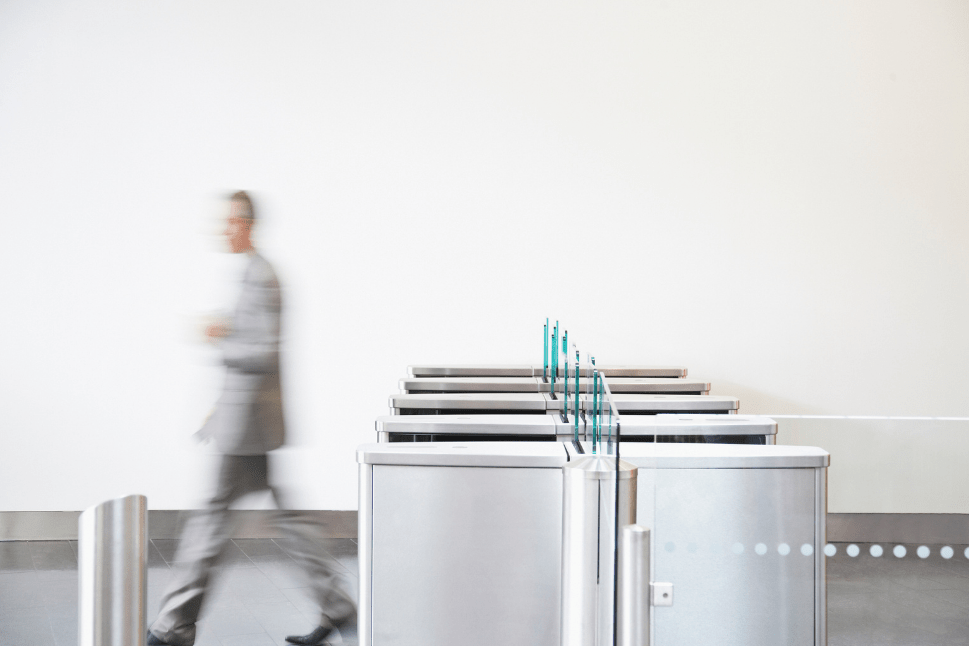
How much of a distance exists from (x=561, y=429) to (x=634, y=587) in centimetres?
108

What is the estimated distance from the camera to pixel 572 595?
1.10 m

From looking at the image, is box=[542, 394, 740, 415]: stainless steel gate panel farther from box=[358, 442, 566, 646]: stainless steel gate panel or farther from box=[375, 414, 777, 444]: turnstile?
box=[358, 442, 566, 646]: stainless steel gate panel

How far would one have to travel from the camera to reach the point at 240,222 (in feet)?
8.44

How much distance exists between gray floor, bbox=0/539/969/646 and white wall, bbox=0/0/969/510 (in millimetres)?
630

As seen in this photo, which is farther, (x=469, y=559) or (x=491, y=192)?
(x=491, y=192)

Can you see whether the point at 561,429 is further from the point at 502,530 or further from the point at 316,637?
the point at 316,637

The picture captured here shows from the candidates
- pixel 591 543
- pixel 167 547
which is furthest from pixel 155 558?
pixel 591 543

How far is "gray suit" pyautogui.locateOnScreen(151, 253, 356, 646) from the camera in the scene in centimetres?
244

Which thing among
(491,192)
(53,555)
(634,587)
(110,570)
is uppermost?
(491,192)

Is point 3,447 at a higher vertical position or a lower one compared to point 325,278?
lower

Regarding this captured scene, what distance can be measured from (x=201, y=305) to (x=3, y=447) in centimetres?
124

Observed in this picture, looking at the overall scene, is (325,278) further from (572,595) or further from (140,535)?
(140,535)

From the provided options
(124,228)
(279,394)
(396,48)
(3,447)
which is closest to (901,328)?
(396,48)

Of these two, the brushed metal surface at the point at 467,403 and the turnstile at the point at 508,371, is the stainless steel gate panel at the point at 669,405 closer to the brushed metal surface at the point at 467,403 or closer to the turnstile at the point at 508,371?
the brushed metal surface at the point at 467,403
